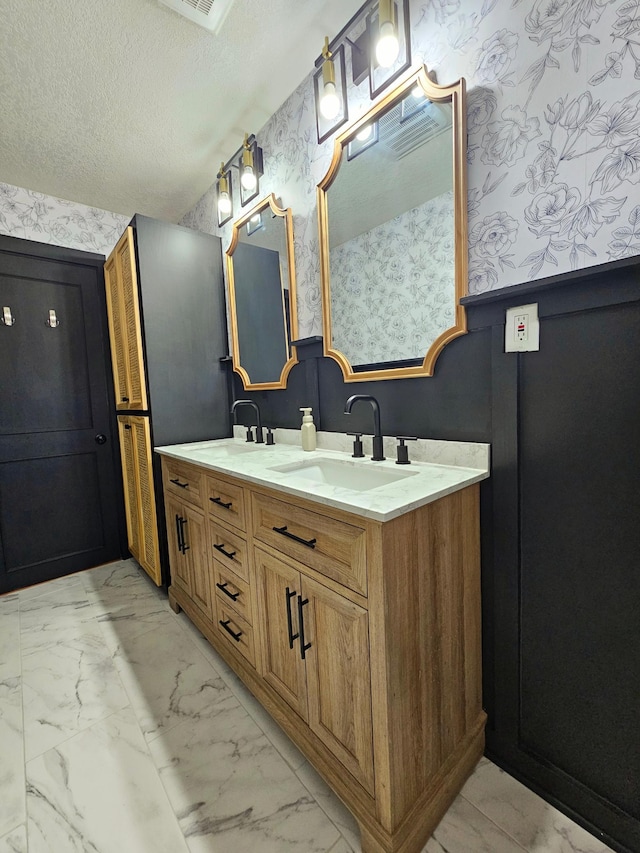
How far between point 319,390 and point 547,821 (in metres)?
1.57

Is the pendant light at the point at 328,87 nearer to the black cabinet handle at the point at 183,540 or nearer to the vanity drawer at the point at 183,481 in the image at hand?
the vanity drawer at the point at 183,481

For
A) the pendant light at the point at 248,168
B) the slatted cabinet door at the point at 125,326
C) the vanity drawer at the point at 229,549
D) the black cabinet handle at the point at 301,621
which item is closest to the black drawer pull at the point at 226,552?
the vanity drawer at the point at 229,549

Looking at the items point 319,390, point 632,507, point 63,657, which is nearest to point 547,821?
point 632,507

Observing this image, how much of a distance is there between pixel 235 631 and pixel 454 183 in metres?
1.75

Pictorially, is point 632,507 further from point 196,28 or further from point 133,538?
point 133,538

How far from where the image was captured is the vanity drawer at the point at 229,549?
4.43 ft

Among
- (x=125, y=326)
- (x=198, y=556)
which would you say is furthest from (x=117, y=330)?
(x=198, y=556)

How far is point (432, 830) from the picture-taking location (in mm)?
982

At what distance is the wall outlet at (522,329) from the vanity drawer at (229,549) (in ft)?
3.52

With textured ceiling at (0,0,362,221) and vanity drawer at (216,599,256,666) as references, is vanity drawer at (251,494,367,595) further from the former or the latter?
textured ceiling at (0,0,362,221)

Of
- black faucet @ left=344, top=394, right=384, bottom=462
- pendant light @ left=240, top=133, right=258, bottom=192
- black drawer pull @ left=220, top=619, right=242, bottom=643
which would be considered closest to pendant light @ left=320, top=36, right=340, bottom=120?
pendant light @ left=240, top=133, right=258, bottom=192

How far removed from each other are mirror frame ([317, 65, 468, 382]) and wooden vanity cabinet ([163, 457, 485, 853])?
1.65 ft

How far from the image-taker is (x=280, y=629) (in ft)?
3.93

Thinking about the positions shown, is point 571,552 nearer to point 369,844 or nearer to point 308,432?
point 369,844
